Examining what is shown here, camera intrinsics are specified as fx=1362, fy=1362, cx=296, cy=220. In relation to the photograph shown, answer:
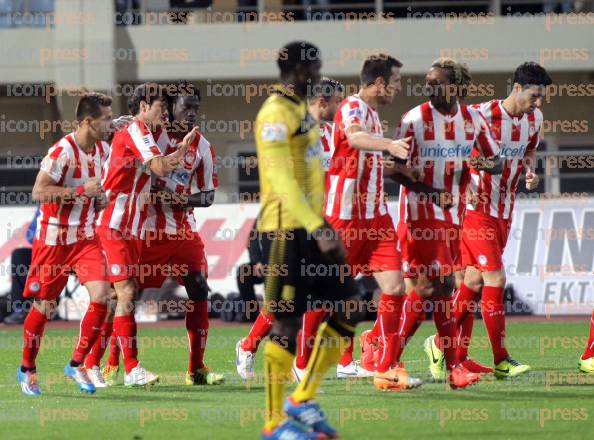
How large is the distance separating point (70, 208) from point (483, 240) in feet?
10.8

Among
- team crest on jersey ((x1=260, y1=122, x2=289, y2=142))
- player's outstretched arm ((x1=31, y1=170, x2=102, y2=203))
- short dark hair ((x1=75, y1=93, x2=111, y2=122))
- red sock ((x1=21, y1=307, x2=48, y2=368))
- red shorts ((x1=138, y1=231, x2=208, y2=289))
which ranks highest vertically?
short dark hair ((x1=75, y1=93, x2=111, y2=122))

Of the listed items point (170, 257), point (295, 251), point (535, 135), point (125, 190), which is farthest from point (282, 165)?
point (535, 135)

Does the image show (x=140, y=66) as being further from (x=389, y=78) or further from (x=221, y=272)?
(x=389, y=78)

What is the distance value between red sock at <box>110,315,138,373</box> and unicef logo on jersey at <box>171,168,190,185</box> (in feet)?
3.83

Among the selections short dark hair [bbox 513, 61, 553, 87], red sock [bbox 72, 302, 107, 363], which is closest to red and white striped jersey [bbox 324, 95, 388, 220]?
short dark hair [bbox 513, 61, 553, 87]

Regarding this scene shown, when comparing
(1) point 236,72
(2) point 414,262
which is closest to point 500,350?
(2) point 414,262

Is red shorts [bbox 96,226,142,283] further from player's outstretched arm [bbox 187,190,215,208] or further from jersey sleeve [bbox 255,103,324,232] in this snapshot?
jersey sleeve [bbox 255,103,324,232]

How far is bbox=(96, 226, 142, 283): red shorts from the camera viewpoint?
10875mm

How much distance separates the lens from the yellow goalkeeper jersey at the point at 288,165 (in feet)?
24.2

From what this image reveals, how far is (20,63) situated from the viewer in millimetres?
25219

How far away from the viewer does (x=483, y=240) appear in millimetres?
10922

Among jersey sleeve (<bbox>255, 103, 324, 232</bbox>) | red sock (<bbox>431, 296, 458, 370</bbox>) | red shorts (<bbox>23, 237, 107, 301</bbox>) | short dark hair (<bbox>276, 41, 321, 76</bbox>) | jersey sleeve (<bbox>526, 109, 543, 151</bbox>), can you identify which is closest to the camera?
jersey sleeve (<bbox>255, 103, 324, 232</bbox>)

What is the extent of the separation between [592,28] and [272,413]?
A: 1873 cm

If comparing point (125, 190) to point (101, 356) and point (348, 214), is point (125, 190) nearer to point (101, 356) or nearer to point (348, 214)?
point (101, 356)
